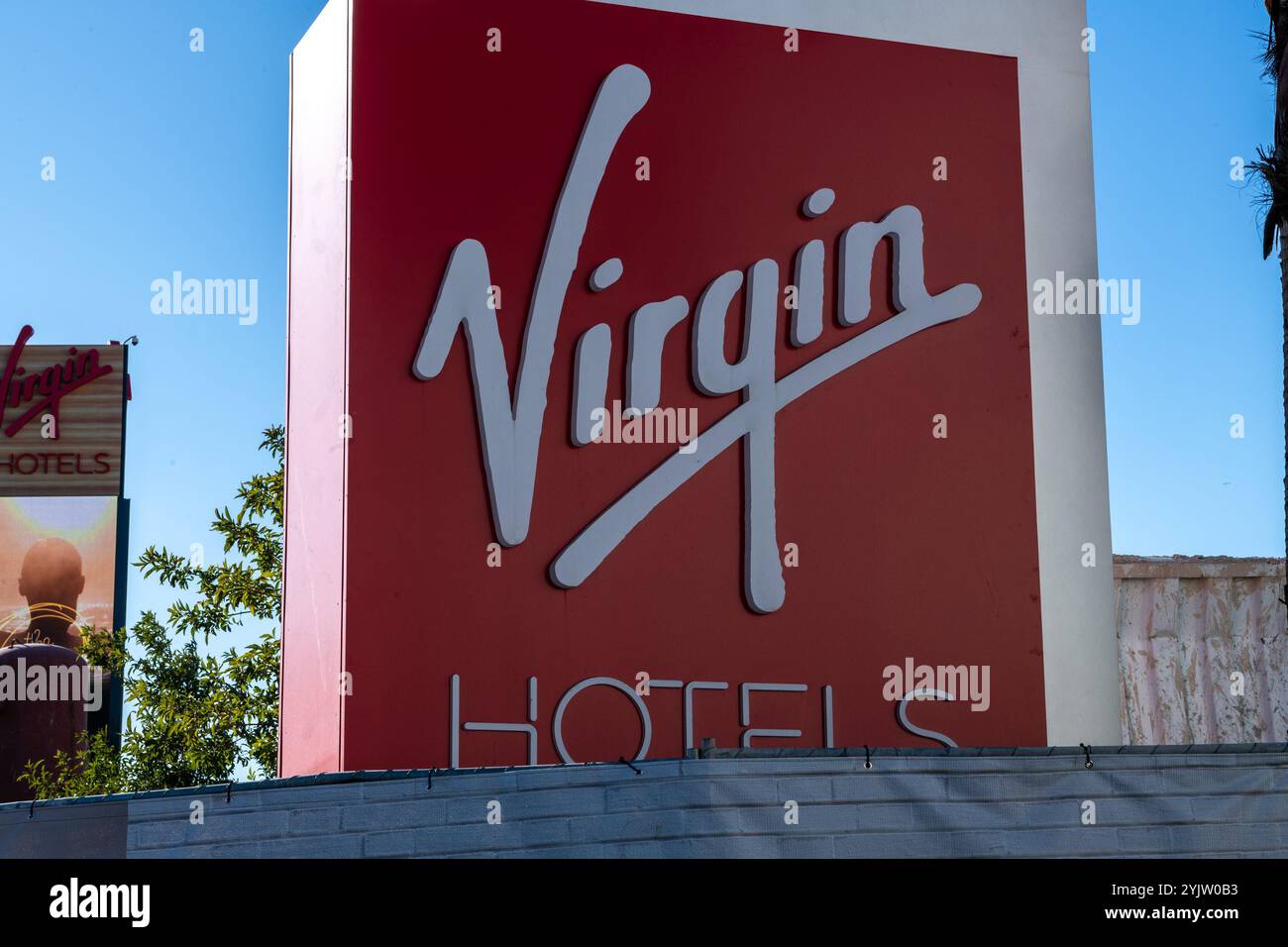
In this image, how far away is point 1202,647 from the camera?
15.6 m

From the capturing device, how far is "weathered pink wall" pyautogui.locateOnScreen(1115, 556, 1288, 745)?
15422 millimetres

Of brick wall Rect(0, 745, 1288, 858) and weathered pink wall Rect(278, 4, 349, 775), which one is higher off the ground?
weathered pink wall Rect(278, 4, 349, 775)

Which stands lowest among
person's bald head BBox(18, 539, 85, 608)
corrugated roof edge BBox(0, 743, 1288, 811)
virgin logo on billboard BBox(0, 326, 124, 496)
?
corrugated roof edge BBox(0, 743, 1288, 811)

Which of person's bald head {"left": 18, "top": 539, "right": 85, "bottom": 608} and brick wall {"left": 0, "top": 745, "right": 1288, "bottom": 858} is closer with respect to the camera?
brick wall {"left": 0, "top": 745, "right": 1288, "bottom": 858}

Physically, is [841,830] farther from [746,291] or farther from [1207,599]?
[1207,599]

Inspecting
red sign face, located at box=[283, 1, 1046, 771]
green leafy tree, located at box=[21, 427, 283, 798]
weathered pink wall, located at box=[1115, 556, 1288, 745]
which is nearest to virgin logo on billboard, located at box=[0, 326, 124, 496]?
green leafy tree, located at box=[21, 427, 283, 798]

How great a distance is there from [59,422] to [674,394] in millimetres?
25311

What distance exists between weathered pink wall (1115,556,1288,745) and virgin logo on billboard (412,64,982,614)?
5.60 meters

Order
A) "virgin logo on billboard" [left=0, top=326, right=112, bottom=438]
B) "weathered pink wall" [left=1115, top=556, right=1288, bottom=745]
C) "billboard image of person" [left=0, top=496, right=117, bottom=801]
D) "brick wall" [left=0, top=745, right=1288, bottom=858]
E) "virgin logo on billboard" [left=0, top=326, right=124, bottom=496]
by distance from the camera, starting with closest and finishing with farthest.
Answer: "brick wall" [left=0, top=745, right=1288, bottom=858] → "weathered pink wall" [left=1115, top=556, right=1288, bottom=745] → "billboard image of person" [left=0, top=496, right=117, bottom=801] → "virgin logo on billboard" [left=0, top=326, right=124, bottom=496] → "virgin logo on billboard" [left=0, top=326, right=112, bottom=438]

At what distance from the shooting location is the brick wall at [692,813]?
5387 mm

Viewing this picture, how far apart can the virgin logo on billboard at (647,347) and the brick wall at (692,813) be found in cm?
442

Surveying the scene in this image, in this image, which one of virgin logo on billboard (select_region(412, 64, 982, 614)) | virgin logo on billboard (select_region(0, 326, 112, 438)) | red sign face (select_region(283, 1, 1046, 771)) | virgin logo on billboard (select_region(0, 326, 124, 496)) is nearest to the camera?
red sign face (select_region(283, 1, 1046, 771))

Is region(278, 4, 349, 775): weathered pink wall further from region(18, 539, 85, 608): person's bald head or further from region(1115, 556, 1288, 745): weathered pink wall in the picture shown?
region(18, 539, 85, 608): person's bald head

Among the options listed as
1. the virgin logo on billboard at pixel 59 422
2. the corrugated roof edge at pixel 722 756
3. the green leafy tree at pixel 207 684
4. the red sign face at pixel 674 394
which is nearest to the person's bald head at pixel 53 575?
the virgin logo on billboard at pixel 59 422
